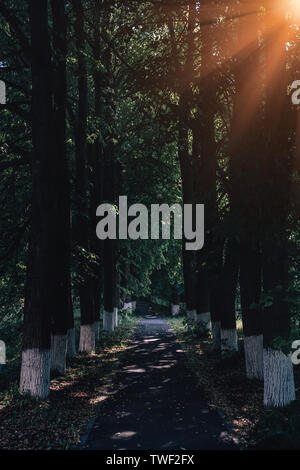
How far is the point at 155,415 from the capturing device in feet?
31.6

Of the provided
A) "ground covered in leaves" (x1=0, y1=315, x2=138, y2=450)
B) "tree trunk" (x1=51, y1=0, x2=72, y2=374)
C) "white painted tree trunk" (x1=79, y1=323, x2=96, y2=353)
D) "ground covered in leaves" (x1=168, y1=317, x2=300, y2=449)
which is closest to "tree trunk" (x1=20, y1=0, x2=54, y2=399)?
"ground covered in leaves" (x1=0, y1=315, x2=138, y2=450)

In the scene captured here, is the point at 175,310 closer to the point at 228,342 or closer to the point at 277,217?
the point at 228,342

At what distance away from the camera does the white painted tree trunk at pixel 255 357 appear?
12141mm

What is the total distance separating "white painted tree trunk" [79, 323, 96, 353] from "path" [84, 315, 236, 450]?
2.35 meters

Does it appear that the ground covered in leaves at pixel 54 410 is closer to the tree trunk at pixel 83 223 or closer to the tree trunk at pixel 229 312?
the tree trunk at pixel 83 223

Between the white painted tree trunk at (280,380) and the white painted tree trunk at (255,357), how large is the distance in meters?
2.74

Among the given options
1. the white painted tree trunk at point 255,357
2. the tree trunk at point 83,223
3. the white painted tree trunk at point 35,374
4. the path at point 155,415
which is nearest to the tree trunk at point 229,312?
the path at point 155,415

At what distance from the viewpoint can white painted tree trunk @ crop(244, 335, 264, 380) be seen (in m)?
12.1

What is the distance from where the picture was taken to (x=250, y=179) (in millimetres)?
8680

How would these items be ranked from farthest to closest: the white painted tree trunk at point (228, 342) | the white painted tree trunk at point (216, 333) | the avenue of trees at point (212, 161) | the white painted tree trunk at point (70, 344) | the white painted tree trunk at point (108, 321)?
the white painted tree trunk at point (108, 321) → the white painted tree trunk at point (216, 333) → the white painted tree trunk at point (70, 344) → the white painted tree trunk at point (228, 342) → the avenue of trees at point (212, 161)

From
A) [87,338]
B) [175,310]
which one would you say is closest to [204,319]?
[87,338]

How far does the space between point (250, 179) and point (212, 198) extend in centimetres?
162

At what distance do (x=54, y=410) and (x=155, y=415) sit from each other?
79.1 inches
